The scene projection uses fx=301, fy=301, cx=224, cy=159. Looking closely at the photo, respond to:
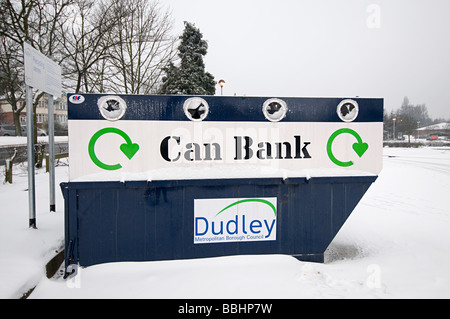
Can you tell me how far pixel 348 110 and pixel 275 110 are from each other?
3.10ft

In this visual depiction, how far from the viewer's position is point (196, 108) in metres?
3.47

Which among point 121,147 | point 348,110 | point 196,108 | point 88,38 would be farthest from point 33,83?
point 88,38

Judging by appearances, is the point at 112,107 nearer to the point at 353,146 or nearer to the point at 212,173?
the point at 212,173

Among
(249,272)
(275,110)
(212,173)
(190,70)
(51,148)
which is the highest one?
(190,70)

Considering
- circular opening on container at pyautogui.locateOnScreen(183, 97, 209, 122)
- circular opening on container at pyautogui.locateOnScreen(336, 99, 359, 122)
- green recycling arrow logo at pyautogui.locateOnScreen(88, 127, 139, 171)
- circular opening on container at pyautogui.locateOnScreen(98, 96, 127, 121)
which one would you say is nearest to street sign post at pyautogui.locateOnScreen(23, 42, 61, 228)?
green recycling arrow logo at pyautogui.locateOnScreen(88, 127, 139, 171)

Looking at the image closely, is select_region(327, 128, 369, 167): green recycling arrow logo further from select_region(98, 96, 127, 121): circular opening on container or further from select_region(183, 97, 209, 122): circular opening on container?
select_region(98, 96, 127, 121): circular opening on container

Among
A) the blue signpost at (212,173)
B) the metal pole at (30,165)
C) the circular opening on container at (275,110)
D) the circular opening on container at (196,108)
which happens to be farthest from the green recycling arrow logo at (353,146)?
the metal pole at (30,165)

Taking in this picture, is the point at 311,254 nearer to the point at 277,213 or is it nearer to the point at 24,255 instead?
the point at 277,213

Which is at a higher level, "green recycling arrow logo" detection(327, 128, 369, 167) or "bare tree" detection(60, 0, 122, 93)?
"bare tree" detection(60, 0, 122, 93)

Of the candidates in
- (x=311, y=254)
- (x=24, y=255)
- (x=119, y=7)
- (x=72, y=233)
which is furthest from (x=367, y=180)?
(x=119, y=7)

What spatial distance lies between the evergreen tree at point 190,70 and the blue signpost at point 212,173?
61.4 feet

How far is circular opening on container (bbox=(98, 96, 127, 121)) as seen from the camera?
3293 mm

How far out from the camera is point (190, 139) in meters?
3.49

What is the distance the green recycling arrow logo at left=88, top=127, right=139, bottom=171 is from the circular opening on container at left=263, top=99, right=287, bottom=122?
1.58 meters
